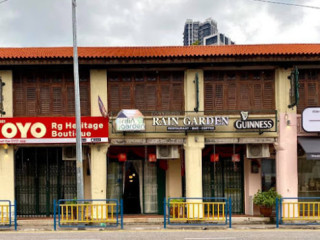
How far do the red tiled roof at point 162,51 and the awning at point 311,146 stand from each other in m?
3.73

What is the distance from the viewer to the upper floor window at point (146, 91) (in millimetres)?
18828

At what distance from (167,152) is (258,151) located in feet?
13.5

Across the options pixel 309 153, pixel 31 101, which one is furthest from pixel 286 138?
pixel 31 101

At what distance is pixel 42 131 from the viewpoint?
1797cm

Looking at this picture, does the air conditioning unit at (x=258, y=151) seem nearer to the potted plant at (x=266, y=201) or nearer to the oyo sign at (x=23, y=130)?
the potted plant at (x=266, y=201)

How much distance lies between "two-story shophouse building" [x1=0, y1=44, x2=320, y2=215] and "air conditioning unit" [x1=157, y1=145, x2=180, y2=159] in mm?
45

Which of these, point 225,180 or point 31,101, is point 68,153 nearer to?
point 31,101

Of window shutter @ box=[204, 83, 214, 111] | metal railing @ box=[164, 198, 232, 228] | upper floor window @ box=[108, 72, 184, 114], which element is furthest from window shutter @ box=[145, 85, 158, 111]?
metal railing @ box=[164, 198, 232, 228]

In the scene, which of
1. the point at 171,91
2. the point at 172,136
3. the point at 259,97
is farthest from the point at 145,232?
the point at 259,97

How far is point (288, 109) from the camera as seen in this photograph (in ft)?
60.9

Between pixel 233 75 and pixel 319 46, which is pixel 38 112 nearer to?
pixel 233 75

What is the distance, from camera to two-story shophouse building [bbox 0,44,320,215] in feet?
59.0

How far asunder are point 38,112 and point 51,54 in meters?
2.62

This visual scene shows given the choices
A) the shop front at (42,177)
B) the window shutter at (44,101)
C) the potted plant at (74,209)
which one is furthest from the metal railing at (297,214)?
the window shutter at (44,101)
